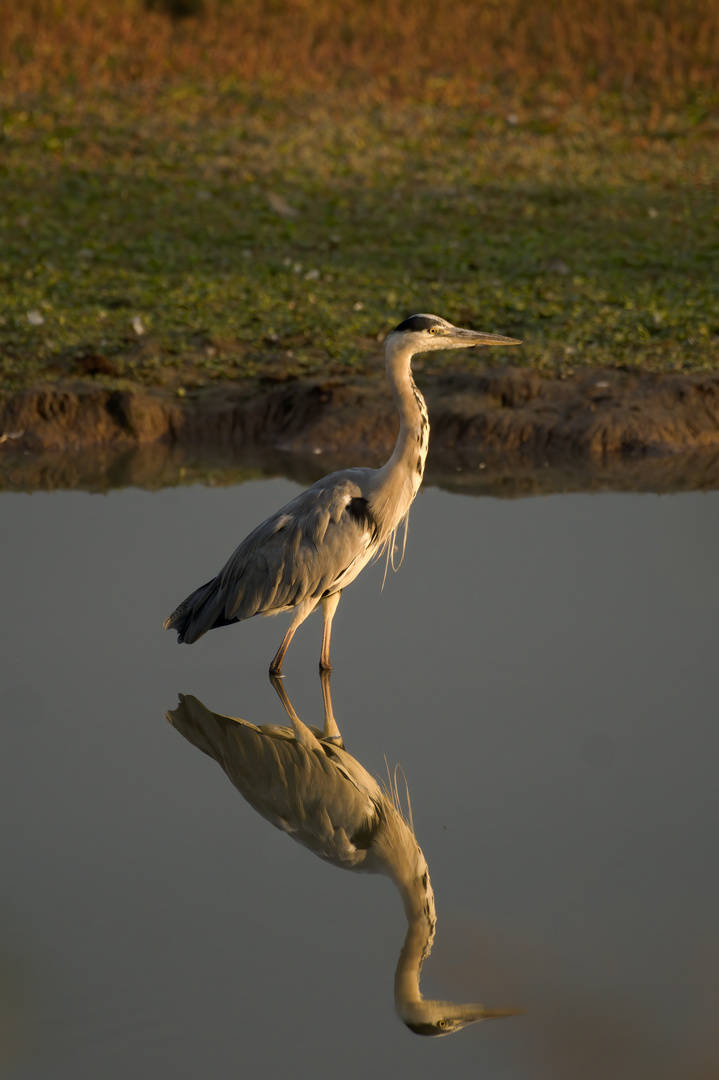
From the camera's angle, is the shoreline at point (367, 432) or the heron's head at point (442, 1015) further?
the shoreline at point (367, 432)

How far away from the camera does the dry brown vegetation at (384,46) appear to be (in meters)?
18.8

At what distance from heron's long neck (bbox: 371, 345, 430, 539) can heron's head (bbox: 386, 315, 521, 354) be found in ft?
0.14

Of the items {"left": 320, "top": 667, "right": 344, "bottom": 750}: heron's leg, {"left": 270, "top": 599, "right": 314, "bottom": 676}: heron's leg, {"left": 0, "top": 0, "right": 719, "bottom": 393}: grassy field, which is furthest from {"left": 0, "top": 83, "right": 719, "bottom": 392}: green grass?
{"left": 320, "top": 667, "right": 344, "bottom": 750}: heron's leg

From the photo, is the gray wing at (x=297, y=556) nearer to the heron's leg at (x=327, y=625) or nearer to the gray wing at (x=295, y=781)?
the heron's leg at (x=327, y=625)

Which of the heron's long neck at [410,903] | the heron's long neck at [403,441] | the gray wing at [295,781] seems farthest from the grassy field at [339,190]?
the heron's long neck at [410,903]

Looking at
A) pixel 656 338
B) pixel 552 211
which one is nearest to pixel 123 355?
pixel 656 338

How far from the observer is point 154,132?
55.3 feet

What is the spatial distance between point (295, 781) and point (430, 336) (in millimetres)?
2444

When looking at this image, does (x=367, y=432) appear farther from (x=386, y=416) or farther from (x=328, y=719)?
(x=328, y=719)

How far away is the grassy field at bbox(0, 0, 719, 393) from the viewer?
11.2m

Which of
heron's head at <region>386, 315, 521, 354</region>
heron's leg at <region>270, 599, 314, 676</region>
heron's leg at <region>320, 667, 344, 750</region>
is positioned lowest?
heron's leg at <region>320, 667, 344, 750</region>

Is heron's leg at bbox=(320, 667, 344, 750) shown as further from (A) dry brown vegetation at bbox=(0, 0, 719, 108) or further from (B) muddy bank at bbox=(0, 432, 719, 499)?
(A) dry brown vegetation at bbox=(0, 0, 719, 108)

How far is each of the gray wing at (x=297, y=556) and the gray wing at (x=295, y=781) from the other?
0.63m

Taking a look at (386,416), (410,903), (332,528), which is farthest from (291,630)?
(386,416)
